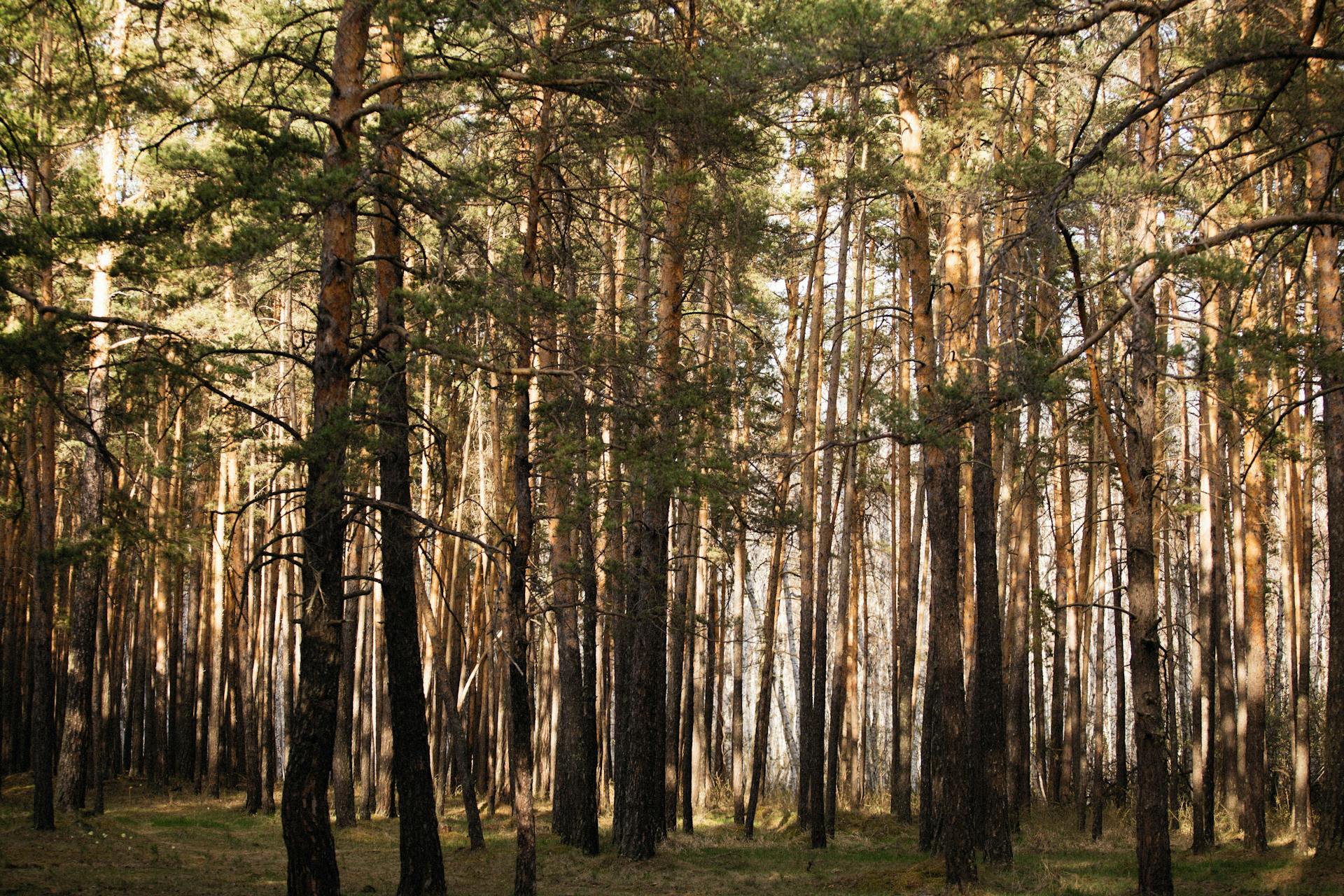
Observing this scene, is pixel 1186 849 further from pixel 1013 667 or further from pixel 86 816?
pixel 86 816

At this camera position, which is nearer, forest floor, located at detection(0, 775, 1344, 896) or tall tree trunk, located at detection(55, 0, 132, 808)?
forest floor, located at detection(0, 775, 1344, 896)

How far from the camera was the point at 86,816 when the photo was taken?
1638 centimetres

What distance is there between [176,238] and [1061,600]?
16270 mm

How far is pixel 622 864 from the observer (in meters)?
13.4

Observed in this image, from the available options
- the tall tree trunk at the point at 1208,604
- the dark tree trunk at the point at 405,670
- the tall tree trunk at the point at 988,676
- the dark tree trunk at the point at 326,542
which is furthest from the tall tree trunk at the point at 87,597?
the tall tree trunk at the point at 1208,604

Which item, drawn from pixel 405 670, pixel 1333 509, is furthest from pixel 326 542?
pixel 1333 509

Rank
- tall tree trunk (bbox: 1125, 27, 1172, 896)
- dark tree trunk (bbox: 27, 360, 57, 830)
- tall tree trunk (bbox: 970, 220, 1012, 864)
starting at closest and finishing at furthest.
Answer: tall tree trunk (bbox: 1125, 27, 1172, 896), tall tree trunk (bbox: 970, 220, 1012, 864), dark tree trunk (bbox: 27, 360, 57, 830)

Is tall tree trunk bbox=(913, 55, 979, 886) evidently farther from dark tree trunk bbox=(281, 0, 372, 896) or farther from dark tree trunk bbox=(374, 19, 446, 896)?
dark tree trunk bbox=(281, 0, 372, 896)

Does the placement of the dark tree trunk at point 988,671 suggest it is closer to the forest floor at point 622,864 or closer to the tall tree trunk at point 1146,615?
the forest floor at point 622,864

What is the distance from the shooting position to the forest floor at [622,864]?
11047 millimetres

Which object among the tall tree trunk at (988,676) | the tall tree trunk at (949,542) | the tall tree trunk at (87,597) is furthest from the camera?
the tall tree trunk at (87,597)

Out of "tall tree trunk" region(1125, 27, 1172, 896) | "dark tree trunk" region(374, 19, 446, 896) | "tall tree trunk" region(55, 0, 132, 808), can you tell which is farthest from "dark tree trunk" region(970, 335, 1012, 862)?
"tall tree trunk" region(55, 0, 132, 808)

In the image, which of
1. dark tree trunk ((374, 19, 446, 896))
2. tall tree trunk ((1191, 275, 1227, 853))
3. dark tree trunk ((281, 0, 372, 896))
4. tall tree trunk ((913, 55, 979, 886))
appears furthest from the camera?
tall tree trunk ((1191, 275, 1227, 853))

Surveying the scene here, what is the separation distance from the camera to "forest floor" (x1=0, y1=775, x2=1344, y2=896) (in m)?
11.0
